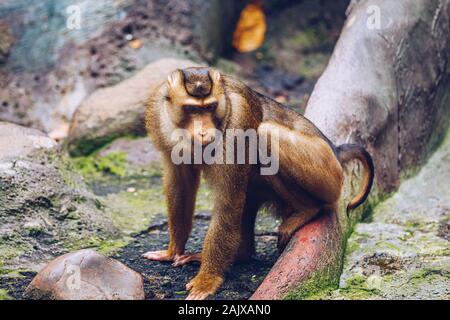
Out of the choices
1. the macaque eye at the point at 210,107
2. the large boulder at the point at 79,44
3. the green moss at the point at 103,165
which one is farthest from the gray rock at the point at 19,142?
the large boulder at the point at 79,44

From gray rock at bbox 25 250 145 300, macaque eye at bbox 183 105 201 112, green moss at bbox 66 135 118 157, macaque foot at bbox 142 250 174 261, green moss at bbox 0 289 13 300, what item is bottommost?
macaque foot at bbox 142 250 174 261

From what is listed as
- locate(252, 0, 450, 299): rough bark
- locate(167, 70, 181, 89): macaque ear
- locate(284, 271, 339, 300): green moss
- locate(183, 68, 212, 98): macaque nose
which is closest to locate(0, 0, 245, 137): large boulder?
locate(252, 0, 450, 299): rough bark

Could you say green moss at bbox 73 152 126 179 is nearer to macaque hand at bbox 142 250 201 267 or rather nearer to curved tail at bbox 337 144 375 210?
macaque hand at bbox 142 250 201 267

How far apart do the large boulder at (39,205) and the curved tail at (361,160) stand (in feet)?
7.70

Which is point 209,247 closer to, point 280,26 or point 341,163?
point 341,163

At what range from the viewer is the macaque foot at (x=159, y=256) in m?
6.04

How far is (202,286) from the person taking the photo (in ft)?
17.5

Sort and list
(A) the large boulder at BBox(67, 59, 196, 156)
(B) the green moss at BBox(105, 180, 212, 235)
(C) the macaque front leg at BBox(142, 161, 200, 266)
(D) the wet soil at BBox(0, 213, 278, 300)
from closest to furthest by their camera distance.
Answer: (D) the wet soil at BBox(0, 213, 278, 300)
(C) the macaque front leg at BBox(142, 161, 200, 266)
(B) the green moss at BBox(105, 180, 212, 235)
(A) the large boulder at BBox(67, 59, 196, 156)

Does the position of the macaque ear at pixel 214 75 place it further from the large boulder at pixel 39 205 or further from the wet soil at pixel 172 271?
the large boulder at pixel 39 205

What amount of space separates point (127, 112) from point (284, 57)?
154 inches

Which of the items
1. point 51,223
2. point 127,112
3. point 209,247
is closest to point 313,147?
point 209,247

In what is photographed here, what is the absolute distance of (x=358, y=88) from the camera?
7465 millimetres

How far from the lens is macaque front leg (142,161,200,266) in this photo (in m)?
5.85

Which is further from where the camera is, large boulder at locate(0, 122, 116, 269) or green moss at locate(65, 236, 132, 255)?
green moss at locate(65, 236, 132, 255)
